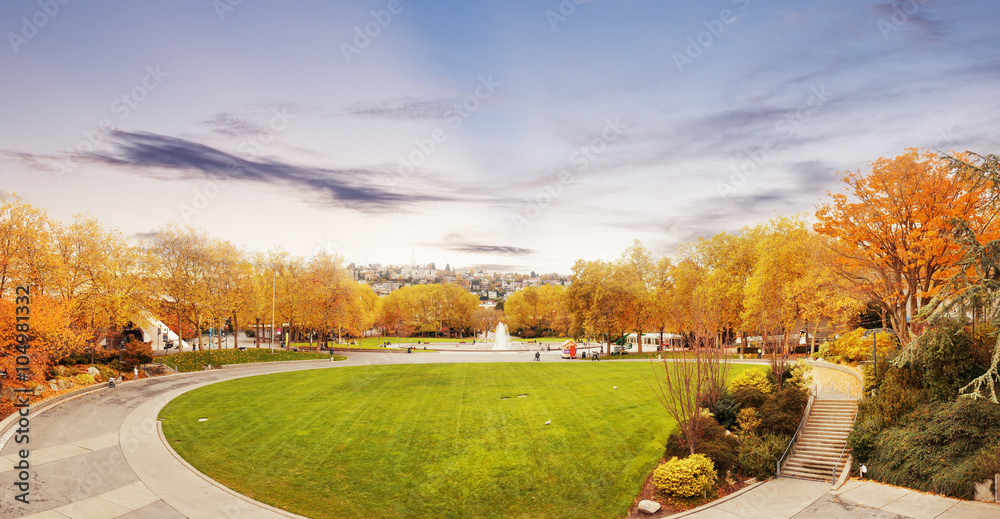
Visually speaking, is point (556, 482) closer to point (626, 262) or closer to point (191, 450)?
point (191, 450)

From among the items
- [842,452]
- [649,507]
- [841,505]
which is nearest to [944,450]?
[842,452]

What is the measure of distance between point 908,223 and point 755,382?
35.1 feet

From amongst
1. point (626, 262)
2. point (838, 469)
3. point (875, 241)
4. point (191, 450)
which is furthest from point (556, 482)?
point (626, 262)

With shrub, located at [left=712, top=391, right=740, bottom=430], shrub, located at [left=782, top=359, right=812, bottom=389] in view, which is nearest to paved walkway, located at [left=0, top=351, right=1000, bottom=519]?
shrub, located at [left=712, top=391, right=740, bottom=430]

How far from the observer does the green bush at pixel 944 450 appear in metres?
15.8

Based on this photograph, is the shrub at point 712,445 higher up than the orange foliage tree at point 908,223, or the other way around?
the orange foliage tree at point 908,223

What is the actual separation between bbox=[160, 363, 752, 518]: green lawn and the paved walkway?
117cm

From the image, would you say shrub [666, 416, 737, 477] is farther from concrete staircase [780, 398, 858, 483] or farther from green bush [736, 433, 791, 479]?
concrete staircase [780, 398, 858, 483]

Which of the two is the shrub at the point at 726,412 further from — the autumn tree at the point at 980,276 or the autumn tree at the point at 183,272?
the autumn tree at the point at 183,272

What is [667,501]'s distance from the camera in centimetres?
1703

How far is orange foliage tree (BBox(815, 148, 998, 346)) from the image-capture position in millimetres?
22250

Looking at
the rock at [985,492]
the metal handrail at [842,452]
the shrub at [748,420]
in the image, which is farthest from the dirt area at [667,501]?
the rock at [985,492]

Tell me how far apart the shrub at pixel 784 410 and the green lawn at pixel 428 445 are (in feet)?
14.1

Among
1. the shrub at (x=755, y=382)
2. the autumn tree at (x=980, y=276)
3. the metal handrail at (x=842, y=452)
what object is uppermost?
the autumn tree at (x=980, y=276)
